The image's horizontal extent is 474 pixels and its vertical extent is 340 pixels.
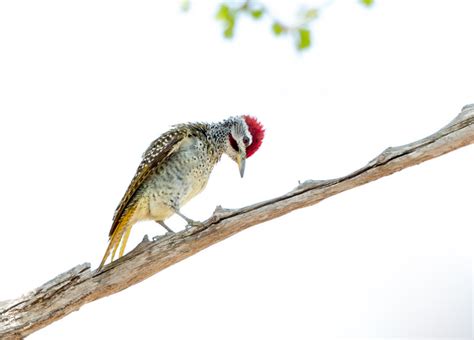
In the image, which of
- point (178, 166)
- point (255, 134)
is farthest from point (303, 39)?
point (178, 166)

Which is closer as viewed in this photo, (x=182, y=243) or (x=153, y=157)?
(x=182, y=243)

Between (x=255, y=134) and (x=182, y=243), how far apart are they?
1780 mm

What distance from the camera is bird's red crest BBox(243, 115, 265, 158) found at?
5.81 m

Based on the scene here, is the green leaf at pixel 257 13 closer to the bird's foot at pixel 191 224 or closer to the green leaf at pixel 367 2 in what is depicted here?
the green leaf at pixel 367 2

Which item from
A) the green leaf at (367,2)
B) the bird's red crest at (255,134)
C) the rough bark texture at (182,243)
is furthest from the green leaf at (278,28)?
the rough bark texture at (182,243)

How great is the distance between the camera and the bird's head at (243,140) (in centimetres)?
574

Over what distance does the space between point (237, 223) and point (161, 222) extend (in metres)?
1.30

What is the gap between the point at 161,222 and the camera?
5.31 meters

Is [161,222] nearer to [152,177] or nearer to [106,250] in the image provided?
[152,177]

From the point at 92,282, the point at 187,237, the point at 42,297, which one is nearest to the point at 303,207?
the point at 187,237

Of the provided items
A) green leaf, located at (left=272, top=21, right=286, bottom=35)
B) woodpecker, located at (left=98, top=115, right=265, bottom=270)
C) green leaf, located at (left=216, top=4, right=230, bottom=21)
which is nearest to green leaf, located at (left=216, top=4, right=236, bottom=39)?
green leaf, located at (left=216, top=4, right=230, bottom=21)

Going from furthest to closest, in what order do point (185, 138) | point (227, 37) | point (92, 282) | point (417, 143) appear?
point (185, 138) → point (227, 37) → point (92, 282) → point (417, 143)

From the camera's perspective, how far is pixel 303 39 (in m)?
5.17

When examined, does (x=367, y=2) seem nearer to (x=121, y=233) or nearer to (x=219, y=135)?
(x=219, y=135)
